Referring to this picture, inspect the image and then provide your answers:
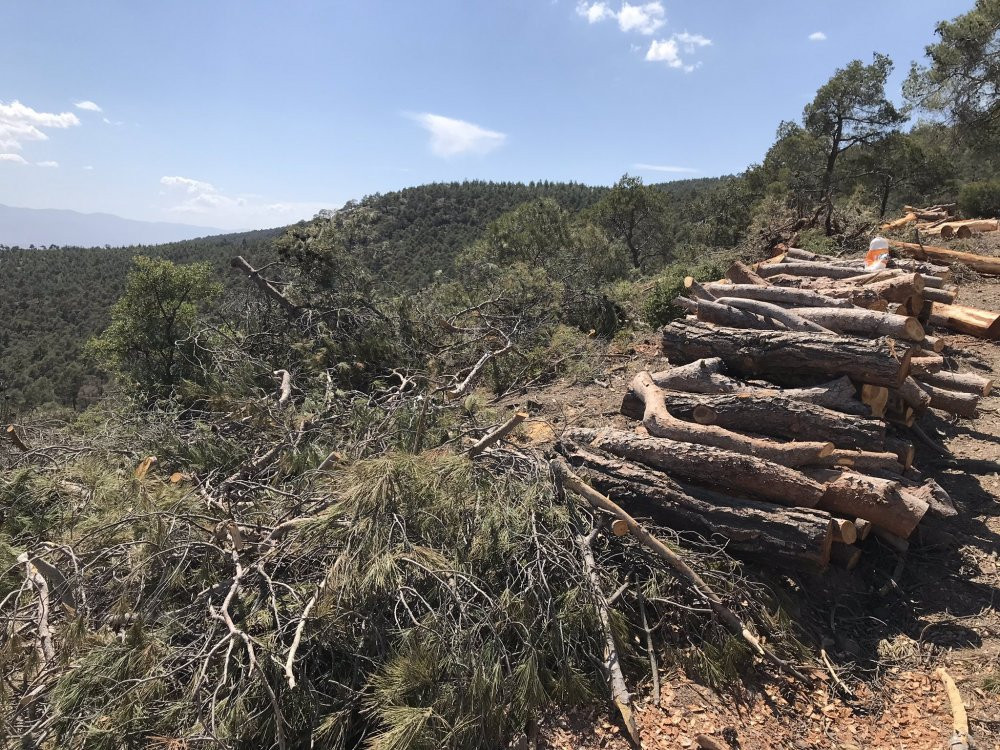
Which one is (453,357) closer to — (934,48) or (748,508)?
(748,508)

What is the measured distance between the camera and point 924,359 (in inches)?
174

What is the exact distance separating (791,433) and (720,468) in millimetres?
723

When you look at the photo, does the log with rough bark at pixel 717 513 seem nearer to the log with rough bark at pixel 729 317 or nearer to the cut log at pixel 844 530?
the cut log at pixel 844 530

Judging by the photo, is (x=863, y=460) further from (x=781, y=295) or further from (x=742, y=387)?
(x=781, y=295)

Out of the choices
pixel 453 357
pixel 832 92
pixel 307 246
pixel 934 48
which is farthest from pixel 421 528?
pixel 832 92

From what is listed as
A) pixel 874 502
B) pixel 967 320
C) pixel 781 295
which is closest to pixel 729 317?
pixel 781 295

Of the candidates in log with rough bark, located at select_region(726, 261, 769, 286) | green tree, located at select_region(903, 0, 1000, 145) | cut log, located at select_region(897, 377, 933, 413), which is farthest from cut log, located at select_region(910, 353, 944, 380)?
green tree, located at select_region(903, 0, 1000, 145)

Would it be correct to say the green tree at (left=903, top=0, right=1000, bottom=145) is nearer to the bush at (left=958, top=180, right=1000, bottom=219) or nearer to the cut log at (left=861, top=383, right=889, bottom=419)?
the bush at (left=958, top=180, right=1000, bottom=219)

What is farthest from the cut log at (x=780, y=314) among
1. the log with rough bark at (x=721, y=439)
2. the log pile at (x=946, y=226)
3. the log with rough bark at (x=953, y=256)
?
the log pile at (x=946, y=226)

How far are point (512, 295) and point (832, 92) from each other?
47.4 feet

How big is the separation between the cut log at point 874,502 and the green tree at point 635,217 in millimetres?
16976

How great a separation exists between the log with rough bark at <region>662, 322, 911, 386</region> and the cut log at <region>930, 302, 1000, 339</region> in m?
2.96

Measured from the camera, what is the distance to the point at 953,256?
27.4ft

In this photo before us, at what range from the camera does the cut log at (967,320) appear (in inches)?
225
